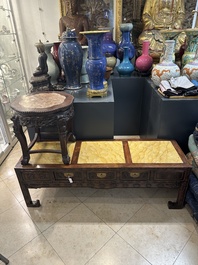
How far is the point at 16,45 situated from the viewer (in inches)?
91.0

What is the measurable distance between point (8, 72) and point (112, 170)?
185cm

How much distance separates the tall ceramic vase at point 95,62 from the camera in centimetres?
125

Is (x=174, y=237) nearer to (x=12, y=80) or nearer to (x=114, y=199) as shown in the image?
(x=114, y=199)

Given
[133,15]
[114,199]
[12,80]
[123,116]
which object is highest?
[133,15]

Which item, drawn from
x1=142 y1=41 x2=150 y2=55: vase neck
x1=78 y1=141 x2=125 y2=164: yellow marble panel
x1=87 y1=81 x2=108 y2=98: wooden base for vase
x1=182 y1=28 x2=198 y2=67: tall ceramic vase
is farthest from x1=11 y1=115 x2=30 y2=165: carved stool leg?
x1=182 y1=28 x2=198 y2=67: tall ceramic vase

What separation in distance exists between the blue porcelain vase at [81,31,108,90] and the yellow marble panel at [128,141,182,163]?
22.1 inches

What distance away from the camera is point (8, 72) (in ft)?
7.02

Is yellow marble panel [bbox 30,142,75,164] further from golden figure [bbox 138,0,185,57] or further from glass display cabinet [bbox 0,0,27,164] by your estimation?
golden figure [bbox 138,0,185,57]

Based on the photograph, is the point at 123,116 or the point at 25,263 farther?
Answer: the point at 123,116

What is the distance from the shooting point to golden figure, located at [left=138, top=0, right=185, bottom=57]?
2029 mm

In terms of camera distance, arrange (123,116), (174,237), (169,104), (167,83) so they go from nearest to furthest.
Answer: (174,237), (169,104), (167,83), (123,116)

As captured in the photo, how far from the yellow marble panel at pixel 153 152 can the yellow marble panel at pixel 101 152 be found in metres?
0.09

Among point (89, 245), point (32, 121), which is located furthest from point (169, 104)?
point (89, 245)

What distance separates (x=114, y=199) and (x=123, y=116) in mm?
1043
